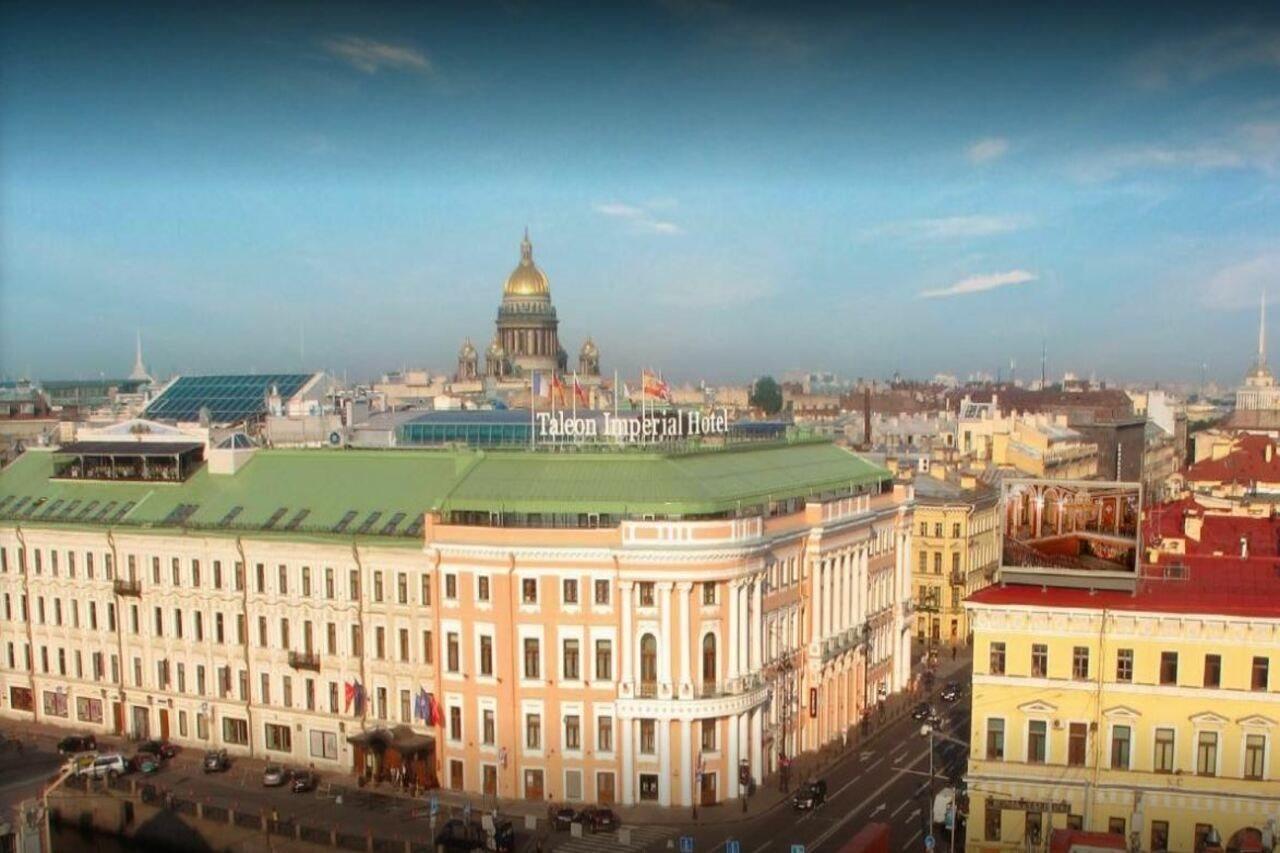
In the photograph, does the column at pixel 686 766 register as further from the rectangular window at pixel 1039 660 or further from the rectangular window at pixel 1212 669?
the rectangular window at pixel 1212 669

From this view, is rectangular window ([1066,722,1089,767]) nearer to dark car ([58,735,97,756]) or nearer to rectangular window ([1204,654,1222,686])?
rectangular window ([1204,654,1222,686])

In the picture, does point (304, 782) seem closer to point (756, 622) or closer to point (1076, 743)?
point (756, 622)

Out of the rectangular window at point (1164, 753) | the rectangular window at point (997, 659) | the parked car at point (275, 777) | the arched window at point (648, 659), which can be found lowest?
the parked car at point (275, 777)

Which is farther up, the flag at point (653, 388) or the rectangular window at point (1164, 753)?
the flag at point (653, 388)

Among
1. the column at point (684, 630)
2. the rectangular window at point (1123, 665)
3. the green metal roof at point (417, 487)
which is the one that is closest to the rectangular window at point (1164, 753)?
the rectangular window at point (1123, 665)

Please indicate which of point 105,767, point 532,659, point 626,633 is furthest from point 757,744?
point 105,767

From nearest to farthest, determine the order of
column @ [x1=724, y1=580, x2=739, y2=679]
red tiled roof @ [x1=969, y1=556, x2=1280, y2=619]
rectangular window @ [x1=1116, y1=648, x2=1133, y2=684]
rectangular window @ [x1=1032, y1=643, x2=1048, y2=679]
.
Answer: red tiled roof @ [x1=969, y1=556, x2=1280, y2=619]
rectangular window @ [x1=1116, y1=648, x2=1133, y2=684]
rectangular window @ [x1=1032, y1=643, x2=1048, y2=679]
column @ [x1=724, y1=580, x2=739, y2=679]

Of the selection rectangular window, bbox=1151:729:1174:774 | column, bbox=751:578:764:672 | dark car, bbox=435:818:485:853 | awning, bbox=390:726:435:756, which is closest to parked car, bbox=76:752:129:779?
awning, bbox=390:726:435:756
